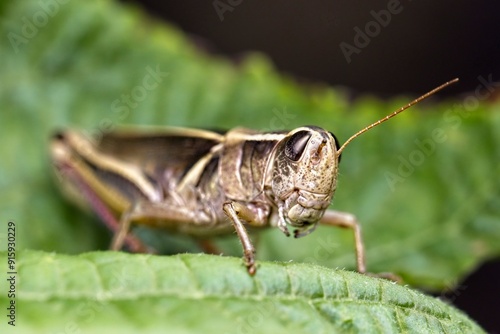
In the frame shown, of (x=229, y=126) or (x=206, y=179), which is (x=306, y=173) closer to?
(x=206, y=179)

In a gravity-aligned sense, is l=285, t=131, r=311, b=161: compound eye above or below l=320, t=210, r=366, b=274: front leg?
above

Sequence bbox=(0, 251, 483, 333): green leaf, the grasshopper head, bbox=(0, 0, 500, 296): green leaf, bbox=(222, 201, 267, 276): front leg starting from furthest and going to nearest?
bbox=(0, 0, 500, 296): green leaf → the grasshopper head → bbox=(222, 201, 267, 276): front leg → bbox=(0, 251, 483, 333): green leaf

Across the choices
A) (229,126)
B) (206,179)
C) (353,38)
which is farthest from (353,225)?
(353,38)

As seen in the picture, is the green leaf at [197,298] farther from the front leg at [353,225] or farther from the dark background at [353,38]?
the dark background at [353,38]

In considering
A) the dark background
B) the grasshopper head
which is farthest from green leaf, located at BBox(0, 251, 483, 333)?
the dark background

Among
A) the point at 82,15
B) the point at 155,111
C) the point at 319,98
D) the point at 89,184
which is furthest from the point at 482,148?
the point at 82,15

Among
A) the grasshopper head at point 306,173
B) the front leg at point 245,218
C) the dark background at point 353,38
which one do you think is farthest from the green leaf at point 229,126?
the dark background at point 353,38

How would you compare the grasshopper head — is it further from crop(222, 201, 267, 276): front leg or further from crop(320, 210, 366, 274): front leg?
crop(320, 210, 366, 274): front leg
